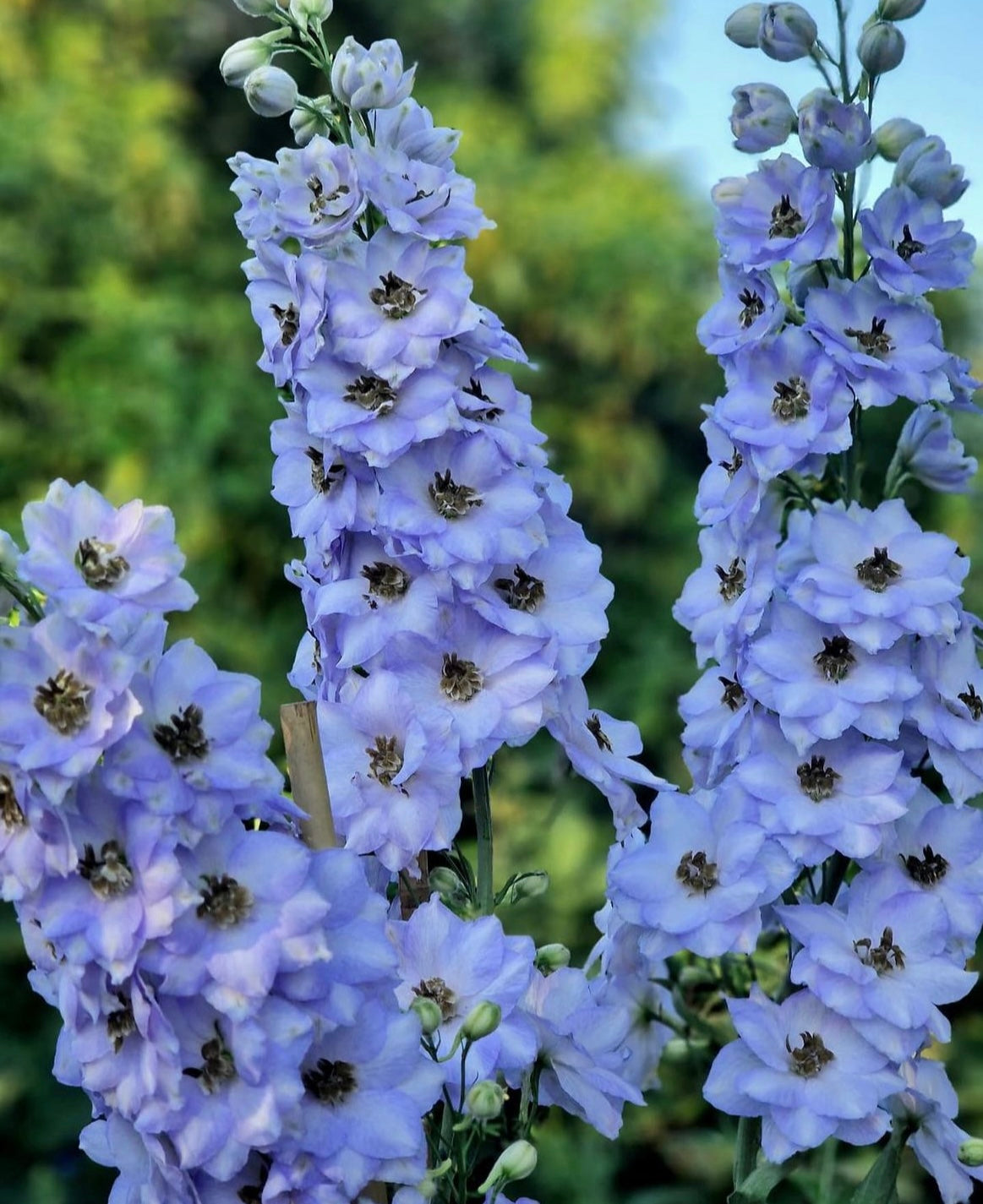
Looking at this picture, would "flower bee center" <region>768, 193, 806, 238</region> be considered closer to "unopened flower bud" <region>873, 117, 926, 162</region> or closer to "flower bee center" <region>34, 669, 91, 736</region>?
"unopened flower bud" <region>873, 117, 926, 162</region>

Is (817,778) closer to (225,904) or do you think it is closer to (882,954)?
(882,954)

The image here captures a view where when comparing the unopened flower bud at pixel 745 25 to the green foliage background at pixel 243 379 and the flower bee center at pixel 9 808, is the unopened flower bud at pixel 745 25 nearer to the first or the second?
the flower bee center at pixel 9 808

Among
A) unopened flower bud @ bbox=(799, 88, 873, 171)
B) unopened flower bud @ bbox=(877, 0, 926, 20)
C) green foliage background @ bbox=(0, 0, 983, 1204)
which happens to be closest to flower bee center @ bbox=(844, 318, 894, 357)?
unopened flower bud @ bbox=(799, 88, 873, 171)

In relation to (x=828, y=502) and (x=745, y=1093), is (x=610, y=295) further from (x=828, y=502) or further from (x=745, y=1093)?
(x=745, y=1093)

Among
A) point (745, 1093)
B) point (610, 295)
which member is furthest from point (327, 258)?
point (610, 295)

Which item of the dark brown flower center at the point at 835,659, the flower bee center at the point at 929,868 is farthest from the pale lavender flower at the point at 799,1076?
the dark brown flower center at the point at 835,659

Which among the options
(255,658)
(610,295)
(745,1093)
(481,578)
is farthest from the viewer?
(610,295)
